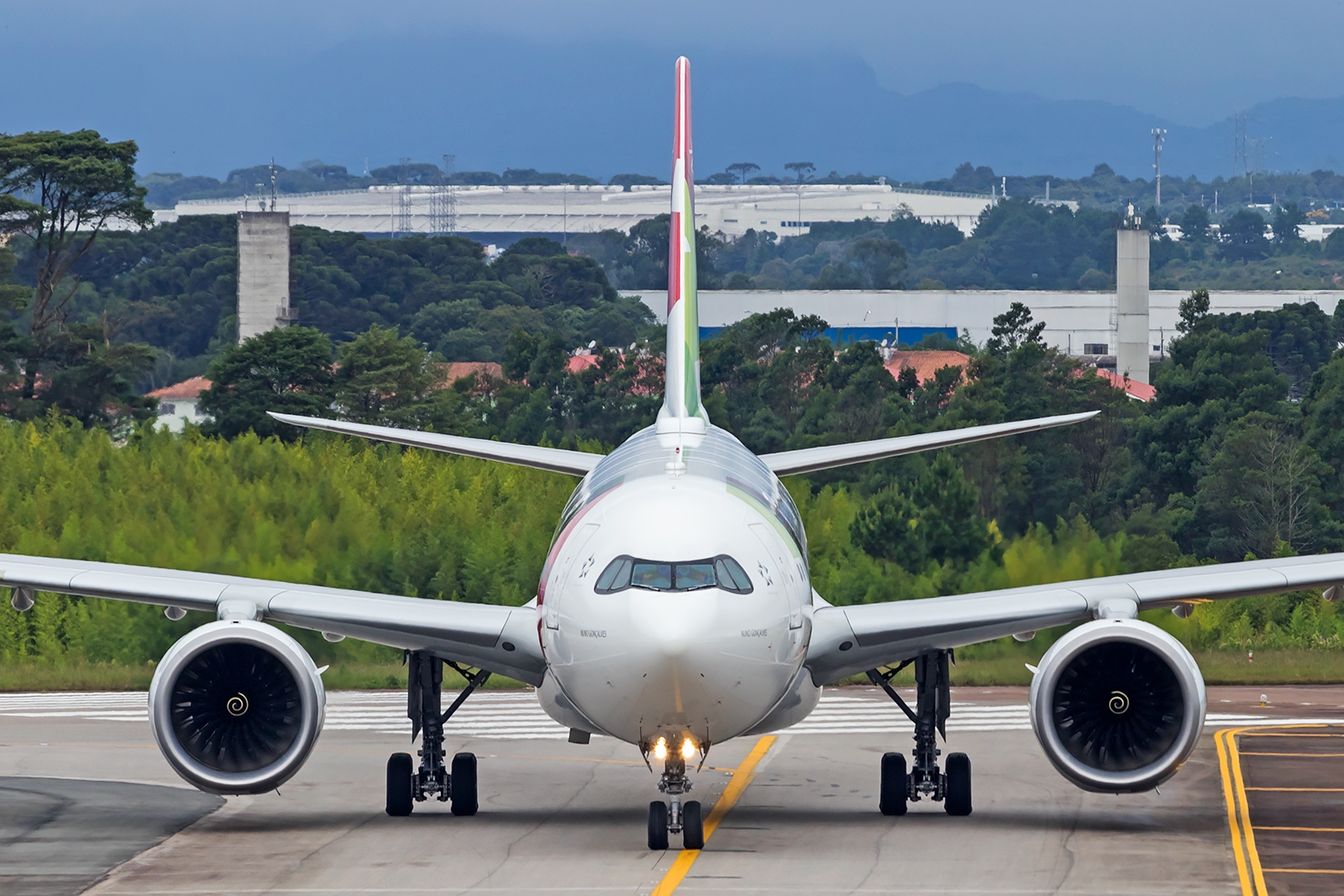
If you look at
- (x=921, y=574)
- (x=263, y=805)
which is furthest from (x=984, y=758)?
(x=921, y=574)

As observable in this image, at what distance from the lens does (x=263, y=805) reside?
24953 mm

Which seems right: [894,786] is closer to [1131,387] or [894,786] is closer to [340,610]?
[340,610]

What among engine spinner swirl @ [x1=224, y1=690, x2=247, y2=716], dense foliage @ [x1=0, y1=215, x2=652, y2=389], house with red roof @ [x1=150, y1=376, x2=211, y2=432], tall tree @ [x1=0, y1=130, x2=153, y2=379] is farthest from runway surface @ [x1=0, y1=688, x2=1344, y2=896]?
dense foliage @ [x1=0, y1=215, x2=652, y2=389]

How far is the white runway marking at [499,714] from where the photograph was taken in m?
33.4

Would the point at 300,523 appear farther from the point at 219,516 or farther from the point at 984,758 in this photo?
the point at 984,758

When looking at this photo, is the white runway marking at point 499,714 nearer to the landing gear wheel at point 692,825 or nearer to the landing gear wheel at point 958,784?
the landing gear wheel at point 958,784

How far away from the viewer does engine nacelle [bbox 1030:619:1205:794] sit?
67.7 ft

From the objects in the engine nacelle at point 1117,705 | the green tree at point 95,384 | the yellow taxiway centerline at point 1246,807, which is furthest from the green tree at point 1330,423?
the engine nacelle at point 1117,705

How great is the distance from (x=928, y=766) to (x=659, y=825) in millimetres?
4224

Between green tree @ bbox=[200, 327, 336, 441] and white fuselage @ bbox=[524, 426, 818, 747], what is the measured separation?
62.9 metres

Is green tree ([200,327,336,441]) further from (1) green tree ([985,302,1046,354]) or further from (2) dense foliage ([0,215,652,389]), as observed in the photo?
(2) dense foliage ([0,215,652,389])

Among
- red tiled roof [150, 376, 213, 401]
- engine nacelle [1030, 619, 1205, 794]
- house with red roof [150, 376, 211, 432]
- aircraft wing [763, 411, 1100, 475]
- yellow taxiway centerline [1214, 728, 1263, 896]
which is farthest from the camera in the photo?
red tiled roof [150, 376, 213, 401]

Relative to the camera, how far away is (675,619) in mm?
18188

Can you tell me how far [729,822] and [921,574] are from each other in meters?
29.6
